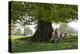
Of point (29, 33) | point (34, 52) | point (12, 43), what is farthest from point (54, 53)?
point (12, 43)

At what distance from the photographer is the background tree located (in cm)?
177

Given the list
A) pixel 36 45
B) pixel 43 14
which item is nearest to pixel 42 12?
pixel 43 14

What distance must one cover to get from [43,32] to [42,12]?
A: 21 centimetres

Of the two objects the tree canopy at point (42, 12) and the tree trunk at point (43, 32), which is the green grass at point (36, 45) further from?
the tree canopy at point (42, 12)

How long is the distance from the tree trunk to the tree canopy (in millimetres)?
53

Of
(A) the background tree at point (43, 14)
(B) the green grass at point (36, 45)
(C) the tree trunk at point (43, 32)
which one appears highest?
(A) the background tree at point (43, 14)

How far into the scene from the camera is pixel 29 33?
1801mm

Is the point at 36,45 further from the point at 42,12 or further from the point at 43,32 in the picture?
the point at 42,12

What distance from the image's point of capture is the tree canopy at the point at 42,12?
5.77 ft

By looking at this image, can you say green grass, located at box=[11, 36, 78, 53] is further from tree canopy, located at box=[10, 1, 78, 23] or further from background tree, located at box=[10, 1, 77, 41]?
tree canopy, located at box=[10, 1, 78, 23]

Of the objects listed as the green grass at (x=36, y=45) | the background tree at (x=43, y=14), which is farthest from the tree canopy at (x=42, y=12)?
the green grass at (x=36, y=45)

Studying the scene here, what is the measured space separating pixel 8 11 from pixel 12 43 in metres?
0.32

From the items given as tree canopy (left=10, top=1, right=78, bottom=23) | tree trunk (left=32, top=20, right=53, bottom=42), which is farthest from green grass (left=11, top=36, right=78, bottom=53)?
tree canopy (left=10, top=1, right=78, bottom=23)

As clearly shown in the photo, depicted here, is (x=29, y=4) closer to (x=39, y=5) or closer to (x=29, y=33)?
(x=39, y=5)
